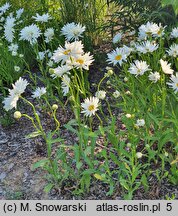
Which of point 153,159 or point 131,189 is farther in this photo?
point 153,159

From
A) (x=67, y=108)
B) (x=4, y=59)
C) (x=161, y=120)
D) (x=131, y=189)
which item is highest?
(x=4, y=59)

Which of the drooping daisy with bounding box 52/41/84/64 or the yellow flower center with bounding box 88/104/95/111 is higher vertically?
the drooping daisy with bounding box 52/41/84/64

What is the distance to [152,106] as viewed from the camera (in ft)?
8.14

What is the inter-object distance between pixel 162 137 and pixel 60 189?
0.66 m

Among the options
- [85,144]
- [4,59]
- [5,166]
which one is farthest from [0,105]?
[85,144]

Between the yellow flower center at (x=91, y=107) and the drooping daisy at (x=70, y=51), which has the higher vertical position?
the drooping daisy at (x=70, y=51)

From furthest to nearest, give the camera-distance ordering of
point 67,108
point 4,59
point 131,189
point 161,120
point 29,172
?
point 4,59, point 67,108, point 29,172, point 161,120, point 131,189

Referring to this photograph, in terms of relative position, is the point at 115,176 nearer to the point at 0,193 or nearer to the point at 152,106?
the point at 152,106

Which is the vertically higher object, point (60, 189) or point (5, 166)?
point (5, 166)

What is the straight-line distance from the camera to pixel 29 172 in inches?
101

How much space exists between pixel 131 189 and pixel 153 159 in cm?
32

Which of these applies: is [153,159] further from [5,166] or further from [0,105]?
[0,105]

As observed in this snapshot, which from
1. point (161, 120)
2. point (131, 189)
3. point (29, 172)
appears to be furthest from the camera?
point (29, 172)

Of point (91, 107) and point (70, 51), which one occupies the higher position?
point (70, 51)
